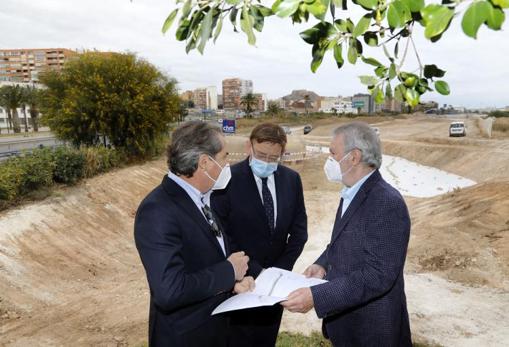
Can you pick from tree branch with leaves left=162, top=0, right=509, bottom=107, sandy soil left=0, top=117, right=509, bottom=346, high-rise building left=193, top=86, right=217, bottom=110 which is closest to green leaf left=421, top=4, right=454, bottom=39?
tree branch with leaves left=162, top=0, right=509, bottom=107

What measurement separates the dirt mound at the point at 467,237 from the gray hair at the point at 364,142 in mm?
6700

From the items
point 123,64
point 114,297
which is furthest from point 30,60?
point 114,297

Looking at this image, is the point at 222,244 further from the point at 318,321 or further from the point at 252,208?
the point at 318,321

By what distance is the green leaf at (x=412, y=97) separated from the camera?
1.62 metres

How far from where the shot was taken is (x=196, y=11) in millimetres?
1520

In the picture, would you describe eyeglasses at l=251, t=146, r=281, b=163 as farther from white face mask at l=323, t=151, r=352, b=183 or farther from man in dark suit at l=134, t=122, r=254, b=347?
man in dark suit at l=134, t=122, r=254, b=347

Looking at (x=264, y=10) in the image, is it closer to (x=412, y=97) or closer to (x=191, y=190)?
(x=412, y=97)

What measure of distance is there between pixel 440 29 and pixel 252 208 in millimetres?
2547

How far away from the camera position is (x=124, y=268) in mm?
9789

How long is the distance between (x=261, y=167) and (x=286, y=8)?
246cm

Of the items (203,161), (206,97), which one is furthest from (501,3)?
(206,97)

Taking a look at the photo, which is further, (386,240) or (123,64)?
(123,64)

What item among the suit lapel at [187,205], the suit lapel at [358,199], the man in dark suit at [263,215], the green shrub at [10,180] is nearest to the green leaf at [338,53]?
the suit lapel at [358,199]

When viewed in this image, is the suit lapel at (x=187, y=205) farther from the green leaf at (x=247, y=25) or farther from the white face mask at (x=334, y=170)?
the green leaf at (x=247, y=25)
